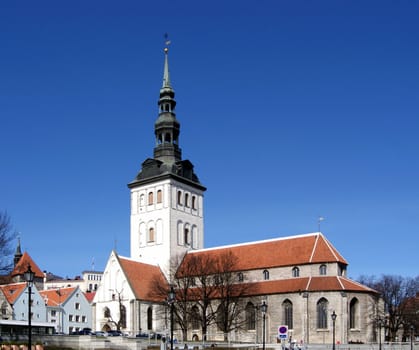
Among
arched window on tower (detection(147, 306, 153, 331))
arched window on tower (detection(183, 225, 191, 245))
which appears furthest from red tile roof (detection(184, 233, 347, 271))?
arched window on tower (detection(147, 306, 153, 331))

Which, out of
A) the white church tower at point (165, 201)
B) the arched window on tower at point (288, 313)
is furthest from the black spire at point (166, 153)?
the arched window on tower at point (288, 313)

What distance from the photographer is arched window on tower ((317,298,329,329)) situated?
228 ft

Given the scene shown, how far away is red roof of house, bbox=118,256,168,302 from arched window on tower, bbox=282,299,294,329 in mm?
15691

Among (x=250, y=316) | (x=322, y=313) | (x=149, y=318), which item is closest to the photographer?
(x=322, y=313)

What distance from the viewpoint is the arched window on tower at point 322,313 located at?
69375 millimetres

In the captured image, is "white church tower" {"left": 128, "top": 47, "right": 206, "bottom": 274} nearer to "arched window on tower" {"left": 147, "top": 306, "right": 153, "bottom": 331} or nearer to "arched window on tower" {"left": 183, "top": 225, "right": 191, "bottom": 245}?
"arched window on tower" {"left": 183, "top": 225, "right": 191, "bottom": 245}

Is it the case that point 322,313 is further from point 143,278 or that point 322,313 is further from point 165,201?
point 165,201

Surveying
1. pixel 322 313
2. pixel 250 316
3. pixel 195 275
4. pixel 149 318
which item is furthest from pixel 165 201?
pixel 322 313

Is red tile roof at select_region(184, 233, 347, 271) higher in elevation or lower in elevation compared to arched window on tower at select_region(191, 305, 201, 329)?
higher

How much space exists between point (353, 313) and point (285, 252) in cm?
1130

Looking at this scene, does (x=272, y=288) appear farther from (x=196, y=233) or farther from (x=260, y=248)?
(x=196, y=233)

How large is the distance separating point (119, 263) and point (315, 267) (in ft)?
79.8

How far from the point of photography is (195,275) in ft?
252

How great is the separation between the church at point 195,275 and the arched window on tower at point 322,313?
11 cm
